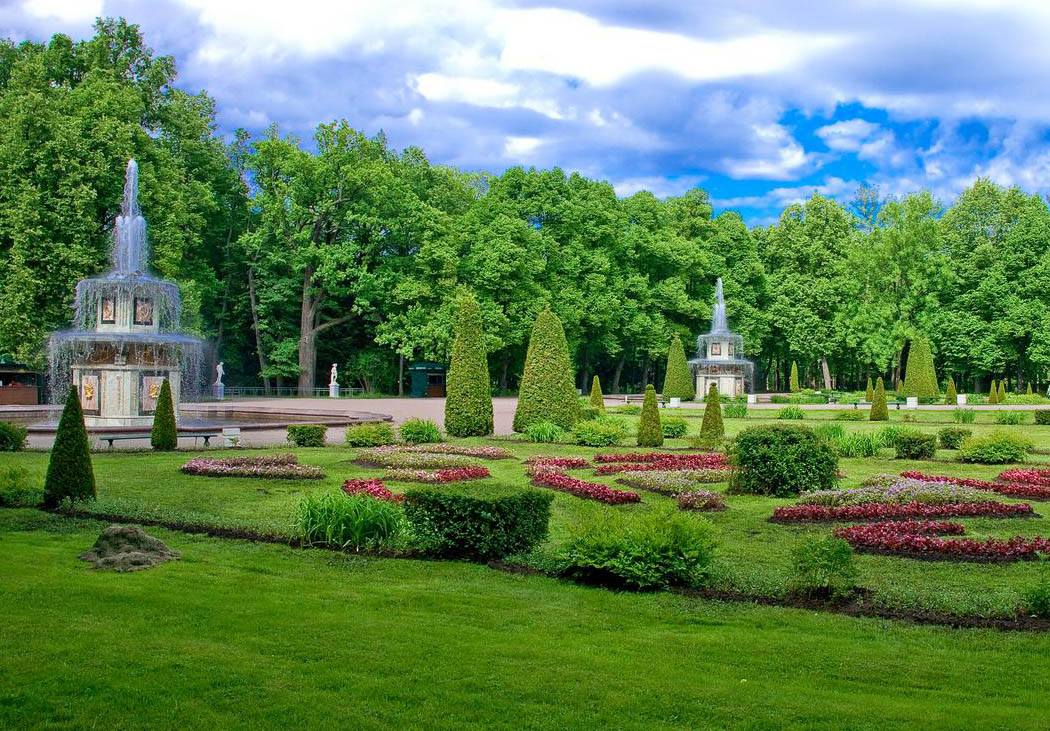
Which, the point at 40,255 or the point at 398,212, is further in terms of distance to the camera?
the point at 398,212

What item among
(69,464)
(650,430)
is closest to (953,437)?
(650,430)

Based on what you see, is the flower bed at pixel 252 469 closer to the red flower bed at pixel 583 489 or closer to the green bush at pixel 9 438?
the red flower bed at pixel 583 489

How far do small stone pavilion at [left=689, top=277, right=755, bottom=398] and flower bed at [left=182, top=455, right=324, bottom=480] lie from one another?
38798 mm

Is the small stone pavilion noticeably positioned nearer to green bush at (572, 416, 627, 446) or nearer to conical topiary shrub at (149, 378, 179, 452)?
green bush at (572, 416, 627, 446)

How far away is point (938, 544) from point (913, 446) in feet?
37.8

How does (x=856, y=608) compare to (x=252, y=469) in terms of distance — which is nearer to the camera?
(x=856, y=608)

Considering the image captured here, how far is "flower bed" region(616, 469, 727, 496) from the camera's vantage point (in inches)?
627

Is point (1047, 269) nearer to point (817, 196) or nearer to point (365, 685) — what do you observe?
point (817, 196)

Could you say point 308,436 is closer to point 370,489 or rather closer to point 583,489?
point 370,489

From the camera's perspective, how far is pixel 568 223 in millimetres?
58500

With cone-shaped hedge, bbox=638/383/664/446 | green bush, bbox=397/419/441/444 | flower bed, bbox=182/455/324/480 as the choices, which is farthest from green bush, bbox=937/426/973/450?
flower bed, bbox=182/455/324/480

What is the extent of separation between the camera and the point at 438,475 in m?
16.6

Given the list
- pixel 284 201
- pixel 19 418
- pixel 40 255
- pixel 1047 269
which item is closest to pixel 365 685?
pixel 19 418

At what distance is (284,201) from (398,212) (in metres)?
6.58
